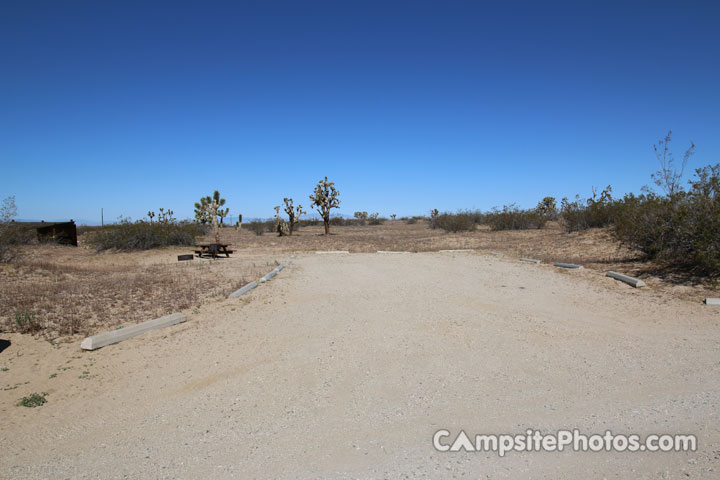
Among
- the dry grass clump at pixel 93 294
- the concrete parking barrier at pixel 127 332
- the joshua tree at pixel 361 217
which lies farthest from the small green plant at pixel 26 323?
the joshua tree at pixel 361 217

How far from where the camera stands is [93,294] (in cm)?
844

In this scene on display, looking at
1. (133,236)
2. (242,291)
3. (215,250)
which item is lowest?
(242,291)

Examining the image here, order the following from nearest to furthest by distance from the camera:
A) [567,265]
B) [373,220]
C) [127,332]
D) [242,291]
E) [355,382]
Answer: [355,382]
[127,332]
[242,291]
[567,265]
[373,220]

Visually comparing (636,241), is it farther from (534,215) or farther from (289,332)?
(534,215)

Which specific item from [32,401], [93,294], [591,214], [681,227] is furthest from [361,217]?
[32,401]

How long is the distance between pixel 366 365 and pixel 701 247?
328 inches

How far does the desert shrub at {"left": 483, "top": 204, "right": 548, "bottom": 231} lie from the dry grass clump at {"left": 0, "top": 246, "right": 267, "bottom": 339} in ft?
75.1

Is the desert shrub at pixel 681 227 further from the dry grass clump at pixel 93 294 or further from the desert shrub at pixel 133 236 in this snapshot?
the desert shrub at pixel 133 236

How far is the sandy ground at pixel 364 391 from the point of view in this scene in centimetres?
311

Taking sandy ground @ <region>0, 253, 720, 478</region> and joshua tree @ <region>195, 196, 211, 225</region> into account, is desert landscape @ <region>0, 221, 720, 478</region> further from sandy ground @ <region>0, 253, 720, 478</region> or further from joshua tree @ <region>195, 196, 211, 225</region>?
joshua tree @ <region>195, 196, 211, 225</region>

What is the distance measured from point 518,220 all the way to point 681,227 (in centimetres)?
2146

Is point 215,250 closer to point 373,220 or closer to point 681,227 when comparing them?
point 681,227

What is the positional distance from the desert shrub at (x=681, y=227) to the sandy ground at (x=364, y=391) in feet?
7.35

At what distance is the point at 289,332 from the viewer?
253 inches
